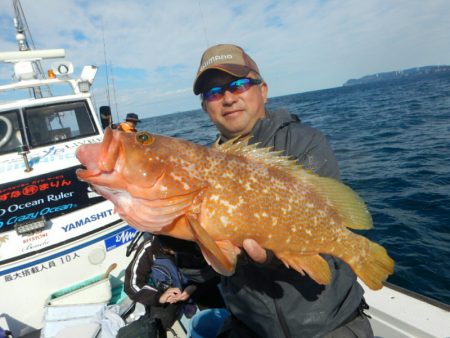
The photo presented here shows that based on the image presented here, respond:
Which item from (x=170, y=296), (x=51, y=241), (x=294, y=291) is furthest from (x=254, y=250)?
(x=51, y=241)

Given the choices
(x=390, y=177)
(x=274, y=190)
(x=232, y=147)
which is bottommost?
(x=390, y=177)

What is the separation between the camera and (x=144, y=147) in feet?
6.90

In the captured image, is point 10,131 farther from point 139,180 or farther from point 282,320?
point 282,320

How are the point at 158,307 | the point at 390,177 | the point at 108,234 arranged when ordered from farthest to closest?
the point at 390,177, the point at 108,234, the point at 158,307

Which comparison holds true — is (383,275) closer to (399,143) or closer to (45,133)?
(45,133)

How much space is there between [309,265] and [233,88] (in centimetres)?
170

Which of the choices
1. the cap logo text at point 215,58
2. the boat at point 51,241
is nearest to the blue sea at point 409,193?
the boat at point 51,241

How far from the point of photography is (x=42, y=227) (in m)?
4.53

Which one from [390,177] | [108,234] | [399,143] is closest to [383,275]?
[108,234]

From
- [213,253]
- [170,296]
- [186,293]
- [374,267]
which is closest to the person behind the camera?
[213,253]

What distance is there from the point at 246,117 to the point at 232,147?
558 millimetres

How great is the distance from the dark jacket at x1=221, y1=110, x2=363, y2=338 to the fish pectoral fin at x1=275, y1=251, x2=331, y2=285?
0.10 m

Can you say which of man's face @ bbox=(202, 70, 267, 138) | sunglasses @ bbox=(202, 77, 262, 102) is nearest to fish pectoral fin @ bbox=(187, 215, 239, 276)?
man's face @ bbox=(202, 70, 267, 138)

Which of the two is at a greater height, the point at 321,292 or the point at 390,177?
the point at 321,292
